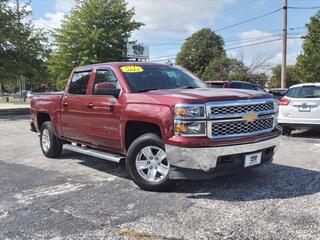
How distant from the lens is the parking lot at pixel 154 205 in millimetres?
4555

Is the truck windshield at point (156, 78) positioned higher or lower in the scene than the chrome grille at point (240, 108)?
higher

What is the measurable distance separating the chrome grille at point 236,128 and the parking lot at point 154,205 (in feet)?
2.78

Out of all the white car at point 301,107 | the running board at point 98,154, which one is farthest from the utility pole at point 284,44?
the running board at point 98,154

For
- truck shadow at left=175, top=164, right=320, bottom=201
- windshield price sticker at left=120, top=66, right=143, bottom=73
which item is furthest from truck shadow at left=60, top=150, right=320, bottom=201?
windshield price sticker at left=120, top=66, right=143, bottom=73

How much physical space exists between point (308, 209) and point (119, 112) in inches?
118

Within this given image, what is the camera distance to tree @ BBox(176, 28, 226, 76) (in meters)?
65.4

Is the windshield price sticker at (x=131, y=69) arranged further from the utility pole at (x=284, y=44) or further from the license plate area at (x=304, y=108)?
the utility pole at (x=284, y=44)

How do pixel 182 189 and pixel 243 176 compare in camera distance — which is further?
pixel 243 176

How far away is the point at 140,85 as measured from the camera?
6.74m

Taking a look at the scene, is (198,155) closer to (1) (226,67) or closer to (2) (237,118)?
(2) (237,118)

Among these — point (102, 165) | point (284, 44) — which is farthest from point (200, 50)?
point (102, 165)

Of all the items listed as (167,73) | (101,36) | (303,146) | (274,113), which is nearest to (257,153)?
(274,113)

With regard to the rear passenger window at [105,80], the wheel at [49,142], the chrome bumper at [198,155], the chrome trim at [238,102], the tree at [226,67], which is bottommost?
the wheel at [49,142]

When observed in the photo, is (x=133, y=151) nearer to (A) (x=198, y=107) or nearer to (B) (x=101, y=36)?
(A) (x=198, y=107)
